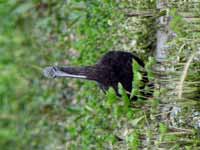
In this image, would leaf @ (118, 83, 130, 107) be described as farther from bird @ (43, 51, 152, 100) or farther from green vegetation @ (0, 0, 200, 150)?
bird @ (43, 51, 152, 100)

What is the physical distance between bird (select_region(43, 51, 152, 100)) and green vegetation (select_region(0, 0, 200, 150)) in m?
0.09

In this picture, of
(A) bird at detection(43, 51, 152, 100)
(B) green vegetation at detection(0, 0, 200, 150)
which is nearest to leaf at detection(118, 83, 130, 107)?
(B) green vegetation at detection(0, 0, 200, 150)

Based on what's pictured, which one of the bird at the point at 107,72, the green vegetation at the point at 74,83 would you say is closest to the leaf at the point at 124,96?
the green vegetation at the point at 74,83

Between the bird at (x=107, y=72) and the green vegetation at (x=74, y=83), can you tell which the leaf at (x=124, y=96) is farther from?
the bird at (x=107, y=72)

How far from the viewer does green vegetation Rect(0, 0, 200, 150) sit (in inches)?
69.9

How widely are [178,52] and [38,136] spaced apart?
61.2 inches

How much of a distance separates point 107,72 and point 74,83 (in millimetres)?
800

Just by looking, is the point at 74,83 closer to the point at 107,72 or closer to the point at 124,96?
the point at 107,72

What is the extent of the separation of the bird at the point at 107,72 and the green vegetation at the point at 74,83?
89mm

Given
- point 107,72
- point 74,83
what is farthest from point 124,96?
point 74,83

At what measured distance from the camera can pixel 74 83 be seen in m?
2.67

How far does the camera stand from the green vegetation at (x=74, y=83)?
178 centimetres

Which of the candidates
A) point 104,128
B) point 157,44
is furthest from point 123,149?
point 157,44

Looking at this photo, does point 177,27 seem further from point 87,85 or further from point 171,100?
point 87,85
